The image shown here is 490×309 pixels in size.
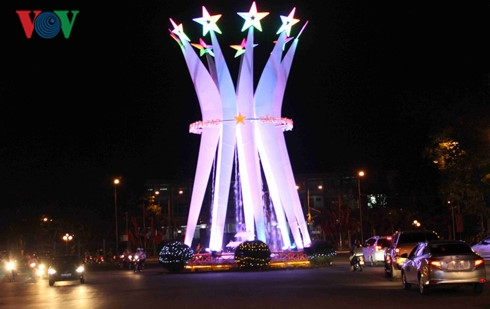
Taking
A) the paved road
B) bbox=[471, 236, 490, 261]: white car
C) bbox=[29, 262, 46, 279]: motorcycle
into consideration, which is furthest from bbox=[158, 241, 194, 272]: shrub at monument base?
bbox=[471, 236, 490, 261]: white car

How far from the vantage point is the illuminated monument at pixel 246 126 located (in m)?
48.3

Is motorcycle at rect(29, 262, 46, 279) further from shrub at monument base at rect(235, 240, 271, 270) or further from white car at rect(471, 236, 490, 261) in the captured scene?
white car at rect(471, 236, 490, 261)

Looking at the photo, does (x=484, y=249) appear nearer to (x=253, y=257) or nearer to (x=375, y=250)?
(x=375, y=250)

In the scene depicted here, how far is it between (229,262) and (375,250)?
7.51 meters

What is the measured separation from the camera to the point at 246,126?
49094mm

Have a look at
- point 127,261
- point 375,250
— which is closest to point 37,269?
point 127,261

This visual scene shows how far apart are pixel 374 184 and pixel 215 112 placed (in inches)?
2106

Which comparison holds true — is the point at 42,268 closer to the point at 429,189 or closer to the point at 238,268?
the point at 238,268

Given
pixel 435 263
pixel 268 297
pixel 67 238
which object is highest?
pixel 67 238

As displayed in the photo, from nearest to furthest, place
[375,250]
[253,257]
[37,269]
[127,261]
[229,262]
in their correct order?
[375,250], [253,257], [229,262], [37,269], [127,261]

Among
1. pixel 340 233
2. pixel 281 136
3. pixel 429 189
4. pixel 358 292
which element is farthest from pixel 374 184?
pixel 358 292

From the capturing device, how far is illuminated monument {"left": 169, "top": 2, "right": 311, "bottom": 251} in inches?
1901

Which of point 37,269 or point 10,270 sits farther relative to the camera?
point 10,270

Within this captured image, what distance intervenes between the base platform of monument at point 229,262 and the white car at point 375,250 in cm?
364
